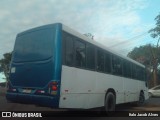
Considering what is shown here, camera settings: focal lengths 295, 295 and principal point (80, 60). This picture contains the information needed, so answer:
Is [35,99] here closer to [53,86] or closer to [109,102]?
[53,86]

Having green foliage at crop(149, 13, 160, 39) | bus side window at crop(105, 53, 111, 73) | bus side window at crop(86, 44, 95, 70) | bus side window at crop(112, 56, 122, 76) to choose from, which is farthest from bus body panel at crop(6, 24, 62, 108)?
green foliage at crop(149, 13, 160, 39)

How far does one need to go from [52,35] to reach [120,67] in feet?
21.0

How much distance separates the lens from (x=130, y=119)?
11.4m

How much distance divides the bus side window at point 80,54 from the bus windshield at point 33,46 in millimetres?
1099

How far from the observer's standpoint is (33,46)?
10375 mm

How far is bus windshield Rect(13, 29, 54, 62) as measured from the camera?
32.7ft

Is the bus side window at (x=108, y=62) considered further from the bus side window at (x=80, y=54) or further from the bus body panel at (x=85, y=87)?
the bus side window at (x=80, y=54)

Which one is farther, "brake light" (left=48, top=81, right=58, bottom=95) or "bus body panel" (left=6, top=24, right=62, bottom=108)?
"bus body panel" (left=6, top=24, right=62, bottom=108)

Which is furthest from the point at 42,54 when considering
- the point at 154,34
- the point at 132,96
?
the point at 154,34

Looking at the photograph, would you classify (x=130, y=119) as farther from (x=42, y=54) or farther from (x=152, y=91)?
(x=152, y=91)

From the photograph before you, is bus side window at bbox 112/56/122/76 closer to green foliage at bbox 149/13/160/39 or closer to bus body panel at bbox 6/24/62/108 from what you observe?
bus body panel at bbox 6/24/62/108

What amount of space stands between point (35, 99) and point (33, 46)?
1911mm

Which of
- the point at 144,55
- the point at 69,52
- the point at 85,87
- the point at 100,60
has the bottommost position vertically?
the point at 85,87

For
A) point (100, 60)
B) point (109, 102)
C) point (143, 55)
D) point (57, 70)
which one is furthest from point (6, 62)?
point (57, 70)
